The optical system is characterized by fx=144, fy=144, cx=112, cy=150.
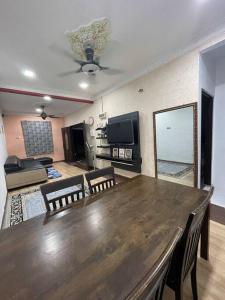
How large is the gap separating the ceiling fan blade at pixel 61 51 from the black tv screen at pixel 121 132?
6.03 feet

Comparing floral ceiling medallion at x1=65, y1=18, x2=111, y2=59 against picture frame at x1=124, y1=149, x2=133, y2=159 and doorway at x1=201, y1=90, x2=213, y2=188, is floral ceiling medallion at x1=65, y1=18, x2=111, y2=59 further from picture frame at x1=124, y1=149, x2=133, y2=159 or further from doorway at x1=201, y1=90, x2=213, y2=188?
picture frame at x1=124, y1=149, x2=133, y2=159

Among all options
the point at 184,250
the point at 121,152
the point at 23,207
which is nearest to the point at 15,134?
the point at 23,207

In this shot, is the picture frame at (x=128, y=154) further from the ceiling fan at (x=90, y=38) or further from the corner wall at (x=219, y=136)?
the ceiling fan at (x=90, y=38)

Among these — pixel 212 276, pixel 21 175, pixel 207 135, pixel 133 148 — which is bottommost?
pixel 212 276

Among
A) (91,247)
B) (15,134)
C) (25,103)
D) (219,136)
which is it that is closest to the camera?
(91,247)

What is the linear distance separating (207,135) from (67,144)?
6.31 m

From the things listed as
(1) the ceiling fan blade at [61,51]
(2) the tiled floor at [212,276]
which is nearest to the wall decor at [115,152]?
(1) the ceiling fan blade at [61,51]

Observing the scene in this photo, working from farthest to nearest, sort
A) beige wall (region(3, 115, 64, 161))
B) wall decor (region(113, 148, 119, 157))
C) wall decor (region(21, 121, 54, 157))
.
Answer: wall decor (region(21, 121, 54, 157)) → beige wall (region(3, 115, 64, 161)) → wall decor (region(113, 148, 119, 157))

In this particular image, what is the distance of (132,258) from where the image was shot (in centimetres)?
75

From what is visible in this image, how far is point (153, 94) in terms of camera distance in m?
3.14

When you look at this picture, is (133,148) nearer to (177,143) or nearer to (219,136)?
(177,143)

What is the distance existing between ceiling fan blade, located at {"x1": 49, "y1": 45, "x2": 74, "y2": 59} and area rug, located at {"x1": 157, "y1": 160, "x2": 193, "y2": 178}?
272cm

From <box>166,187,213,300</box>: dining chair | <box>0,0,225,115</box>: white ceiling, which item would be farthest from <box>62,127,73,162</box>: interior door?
<box>166,187,213,300</box>: dining chair

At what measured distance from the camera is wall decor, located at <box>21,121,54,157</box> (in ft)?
23.3
